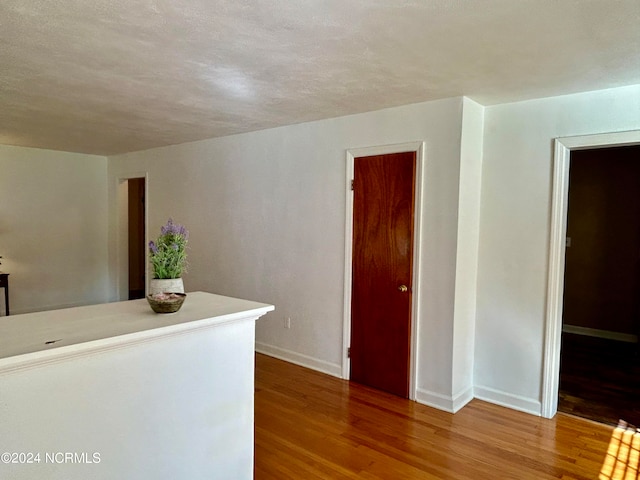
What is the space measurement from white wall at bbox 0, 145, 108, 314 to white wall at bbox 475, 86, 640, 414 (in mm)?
5665

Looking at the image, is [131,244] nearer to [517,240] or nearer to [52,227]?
[52,227]

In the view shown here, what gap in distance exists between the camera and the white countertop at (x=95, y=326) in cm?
132

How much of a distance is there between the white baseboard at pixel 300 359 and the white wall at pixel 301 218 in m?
0.01

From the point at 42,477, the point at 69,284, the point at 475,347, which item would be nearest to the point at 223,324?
the point at 42,477

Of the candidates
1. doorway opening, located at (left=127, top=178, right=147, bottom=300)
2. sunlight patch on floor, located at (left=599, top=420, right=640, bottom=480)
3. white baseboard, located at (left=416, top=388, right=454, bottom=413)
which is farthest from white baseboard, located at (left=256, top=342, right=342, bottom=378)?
doorway opening, located at (left=127, top=178, right=147, bottom=300)

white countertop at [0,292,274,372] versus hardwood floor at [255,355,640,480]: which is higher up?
white countertop at [0,292,274,372]

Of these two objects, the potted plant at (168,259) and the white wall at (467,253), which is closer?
the potted plant at (168,259)

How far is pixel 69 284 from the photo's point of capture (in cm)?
620

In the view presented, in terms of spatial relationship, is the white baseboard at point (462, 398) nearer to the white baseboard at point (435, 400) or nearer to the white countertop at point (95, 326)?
the white baseboard at point (435, 400)

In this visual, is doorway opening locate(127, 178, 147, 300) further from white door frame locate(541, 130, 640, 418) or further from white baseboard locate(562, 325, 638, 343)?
white baseboard locate(562, 325, 638, 343)

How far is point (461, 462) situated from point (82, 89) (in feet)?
11.6

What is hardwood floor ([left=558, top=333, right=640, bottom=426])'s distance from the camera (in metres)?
3.19

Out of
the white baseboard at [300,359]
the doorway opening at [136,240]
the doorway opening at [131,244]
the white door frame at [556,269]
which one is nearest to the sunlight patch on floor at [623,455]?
the white door frame at [556,269]

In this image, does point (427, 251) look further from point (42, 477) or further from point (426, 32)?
point (42, 477)
